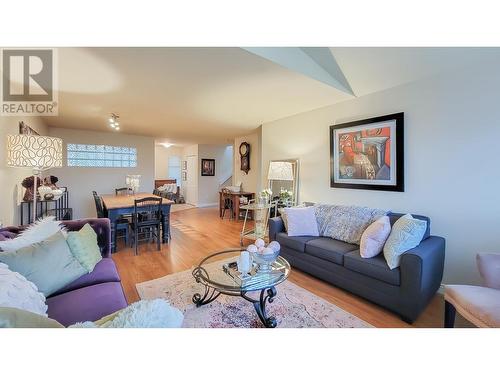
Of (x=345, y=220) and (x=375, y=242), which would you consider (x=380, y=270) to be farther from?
(x=345, y=220)

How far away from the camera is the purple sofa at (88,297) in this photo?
4.15 ft

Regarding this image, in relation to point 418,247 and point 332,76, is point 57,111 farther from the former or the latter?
point 418,247

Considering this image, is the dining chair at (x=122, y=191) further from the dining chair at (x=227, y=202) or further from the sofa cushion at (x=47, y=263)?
the sofa cushion at (x=47, y=263)

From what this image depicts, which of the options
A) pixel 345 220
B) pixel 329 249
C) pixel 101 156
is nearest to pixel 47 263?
pixel 329 249

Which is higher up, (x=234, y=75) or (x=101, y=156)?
(x=234, y=75)

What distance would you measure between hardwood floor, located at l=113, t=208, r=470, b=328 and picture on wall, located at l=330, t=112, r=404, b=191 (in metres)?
1.39

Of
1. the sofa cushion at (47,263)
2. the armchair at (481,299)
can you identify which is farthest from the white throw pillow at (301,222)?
the sofa cushion at (47,263)

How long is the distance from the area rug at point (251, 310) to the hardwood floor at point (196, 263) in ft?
0.42

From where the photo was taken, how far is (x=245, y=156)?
6.11 meters

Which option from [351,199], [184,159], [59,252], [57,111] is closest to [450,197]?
[351,199]

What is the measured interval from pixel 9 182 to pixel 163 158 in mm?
7273

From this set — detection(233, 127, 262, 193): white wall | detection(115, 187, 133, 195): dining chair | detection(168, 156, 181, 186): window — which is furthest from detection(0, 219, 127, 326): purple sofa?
detection(168, 156, 181, 186): window

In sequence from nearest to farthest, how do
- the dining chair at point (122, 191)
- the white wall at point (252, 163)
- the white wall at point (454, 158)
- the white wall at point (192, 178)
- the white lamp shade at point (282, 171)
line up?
the white wall at point (454, 158) → the white lamp shade at point (282, 171) → the dining chair at point (122, 191) → the white wall at point (252, 163) → the white wall at point (192, 178)
